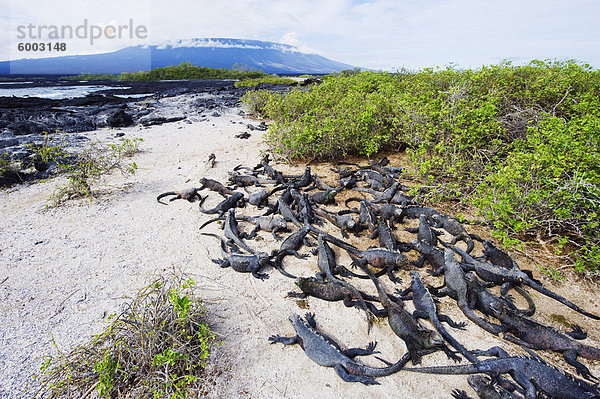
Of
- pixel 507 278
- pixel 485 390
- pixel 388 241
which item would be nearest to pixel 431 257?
pixel 388 241

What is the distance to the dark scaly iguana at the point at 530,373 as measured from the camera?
2.47m

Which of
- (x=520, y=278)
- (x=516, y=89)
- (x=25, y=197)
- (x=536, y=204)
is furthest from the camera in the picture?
(x=516, y=89)

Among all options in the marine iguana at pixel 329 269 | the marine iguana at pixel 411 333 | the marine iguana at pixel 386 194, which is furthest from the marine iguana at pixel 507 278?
the marine iguana at pixel 386 194

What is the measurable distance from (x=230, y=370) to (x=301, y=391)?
0.78 metres

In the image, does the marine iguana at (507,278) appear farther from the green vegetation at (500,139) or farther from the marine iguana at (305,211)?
the marine iguana at (305,211)

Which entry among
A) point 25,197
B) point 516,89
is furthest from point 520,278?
point 25,197

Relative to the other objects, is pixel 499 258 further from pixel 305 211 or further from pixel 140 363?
pixel 140 363

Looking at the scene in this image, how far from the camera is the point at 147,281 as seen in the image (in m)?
4.13

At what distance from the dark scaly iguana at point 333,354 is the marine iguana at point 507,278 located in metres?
2.07

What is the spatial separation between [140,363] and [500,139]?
8.28m

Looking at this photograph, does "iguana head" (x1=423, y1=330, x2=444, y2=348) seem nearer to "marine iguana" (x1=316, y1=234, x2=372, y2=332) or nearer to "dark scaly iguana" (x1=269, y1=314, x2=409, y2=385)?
"dark scaly iguana" (x1=269, y1=314, x2=409, y2=385)

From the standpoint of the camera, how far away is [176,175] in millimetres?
8664

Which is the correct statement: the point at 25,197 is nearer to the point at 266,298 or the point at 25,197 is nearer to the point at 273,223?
the point at 273,223

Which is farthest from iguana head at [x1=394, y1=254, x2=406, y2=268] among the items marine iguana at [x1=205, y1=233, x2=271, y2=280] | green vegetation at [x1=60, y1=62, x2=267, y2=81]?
green vegetation at [x1=60, y1=62, x2=267, y2=81]
